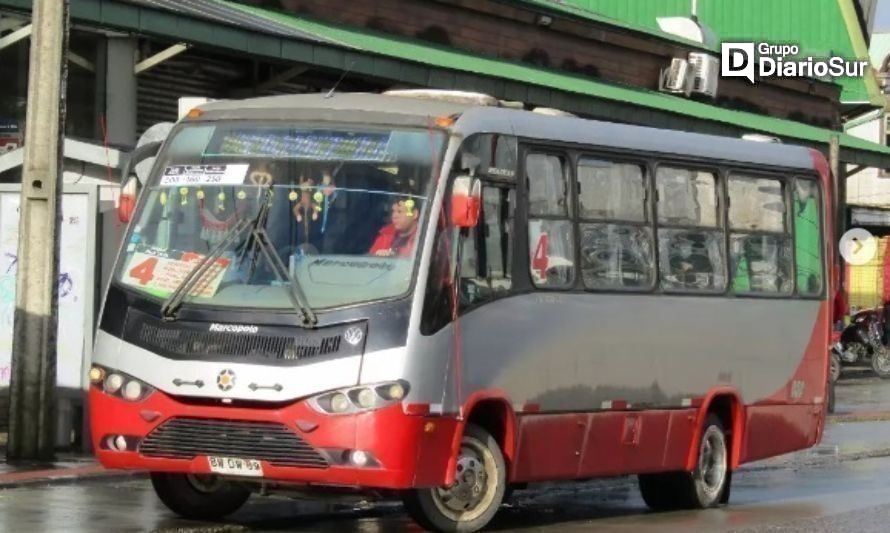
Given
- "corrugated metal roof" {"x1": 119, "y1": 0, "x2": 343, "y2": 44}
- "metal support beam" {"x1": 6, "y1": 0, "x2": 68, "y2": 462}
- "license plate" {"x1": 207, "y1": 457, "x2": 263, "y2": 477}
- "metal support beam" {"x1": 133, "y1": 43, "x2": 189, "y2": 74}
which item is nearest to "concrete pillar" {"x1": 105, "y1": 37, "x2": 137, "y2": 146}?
"metal support beam" {"x1": 133, "y1": 43, "x2": 189, "y2": 74}

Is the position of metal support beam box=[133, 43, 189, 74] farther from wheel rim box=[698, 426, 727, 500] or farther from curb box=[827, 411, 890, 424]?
curb box=[827, 411, 890, 424]

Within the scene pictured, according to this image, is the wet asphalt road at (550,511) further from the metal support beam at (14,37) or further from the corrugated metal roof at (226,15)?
the metal support beam at (14,37)

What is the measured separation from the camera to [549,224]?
14.5 metres

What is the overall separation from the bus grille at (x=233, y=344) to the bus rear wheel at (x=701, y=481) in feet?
15.2

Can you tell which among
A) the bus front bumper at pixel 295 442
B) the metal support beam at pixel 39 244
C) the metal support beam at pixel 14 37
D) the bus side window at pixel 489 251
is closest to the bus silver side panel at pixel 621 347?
the bus side window at pixel 489 251

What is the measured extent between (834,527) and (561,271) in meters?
2.59

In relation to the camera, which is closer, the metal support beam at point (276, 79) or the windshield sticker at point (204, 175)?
the windshield sticker at point (204, 175)

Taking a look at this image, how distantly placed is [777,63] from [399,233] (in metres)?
30.3

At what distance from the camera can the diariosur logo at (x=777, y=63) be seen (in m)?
39.5

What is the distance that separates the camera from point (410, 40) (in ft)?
93.2

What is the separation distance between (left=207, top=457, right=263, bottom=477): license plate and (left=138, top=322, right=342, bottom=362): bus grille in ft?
2.00

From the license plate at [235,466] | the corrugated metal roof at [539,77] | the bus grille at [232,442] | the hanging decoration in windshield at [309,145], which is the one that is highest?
the corrugated metal roof at [539,77]

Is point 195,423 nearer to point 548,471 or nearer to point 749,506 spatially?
point 548,471

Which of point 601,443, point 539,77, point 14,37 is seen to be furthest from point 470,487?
point 539,77
